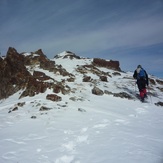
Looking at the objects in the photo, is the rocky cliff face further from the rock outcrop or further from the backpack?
the rock outcrop

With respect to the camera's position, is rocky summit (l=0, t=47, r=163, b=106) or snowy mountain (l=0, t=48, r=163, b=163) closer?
snowy mountain (l=0, t=48, r=163, b=163)

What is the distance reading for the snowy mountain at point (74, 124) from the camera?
17.7ft

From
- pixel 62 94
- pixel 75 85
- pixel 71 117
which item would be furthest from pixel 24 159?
pixel 75 85

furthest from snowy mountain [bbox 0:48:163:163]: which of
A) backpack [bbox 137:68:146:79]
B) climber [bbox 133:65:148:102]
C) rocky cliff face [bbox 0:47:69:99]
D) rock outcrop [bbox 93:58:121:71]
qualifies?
rock outcrop [bbox 93:58:121:71]

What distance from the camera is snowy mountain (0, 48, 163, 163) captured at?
540cm

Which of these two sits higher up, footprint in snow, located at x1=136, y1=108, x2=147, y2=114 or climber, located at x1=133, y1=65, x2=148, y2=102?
climber, located at x1=133, y1=65, x2=148, y2=102

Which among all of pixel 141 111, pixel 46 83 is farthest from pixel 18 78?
pixel 141 111

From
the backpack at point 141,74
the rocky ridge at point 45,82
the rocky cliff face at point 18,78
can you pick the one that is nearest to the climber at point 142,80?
the backpack at point 141,74

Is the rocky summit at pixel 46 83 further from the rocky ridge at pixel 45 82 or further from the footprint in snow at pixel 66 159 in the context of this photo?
the footprint in snow at pixel 66 159

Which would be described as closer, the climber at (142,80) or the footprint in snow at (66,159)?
the footprint in snow at (66,159)

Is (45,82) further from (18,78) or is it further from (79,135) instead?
(79,135)

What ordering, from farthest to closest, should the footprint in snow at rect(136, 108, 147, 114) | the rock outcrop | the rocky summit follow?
the rock outcrop
the rocky summit
the footprint in snow at rect(136, 108, 147, 114)

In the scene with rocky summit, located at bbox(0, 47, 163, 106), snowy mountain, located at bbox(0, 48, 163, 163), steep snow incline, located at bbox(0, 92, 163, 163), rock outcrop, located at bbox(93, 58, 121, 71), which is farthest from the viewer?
rock outcrop, located at bbox(93, 58, 121, 71)

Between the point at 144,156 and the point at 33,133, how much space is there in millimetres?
3979
